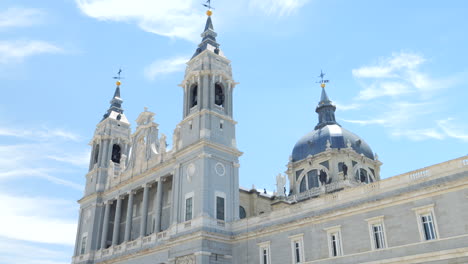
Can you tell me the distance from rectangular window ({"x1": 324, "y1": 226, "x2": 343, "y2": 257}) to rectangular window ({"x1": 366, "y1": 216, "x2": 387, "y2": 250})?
7.28 ft

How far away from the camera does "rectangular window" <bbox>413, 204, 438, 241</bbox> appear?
24.5 m

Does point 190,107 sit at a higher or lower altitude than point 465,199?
higher

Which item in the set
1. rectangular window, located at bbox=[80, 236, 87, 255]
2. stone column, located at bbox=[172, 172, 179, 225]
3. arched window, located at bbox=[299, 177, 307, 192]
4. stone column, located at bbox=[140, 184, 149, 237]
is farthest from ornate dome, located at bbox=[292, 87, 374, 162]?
rectangular window, located at bbox=[80, 236, 87, 255]

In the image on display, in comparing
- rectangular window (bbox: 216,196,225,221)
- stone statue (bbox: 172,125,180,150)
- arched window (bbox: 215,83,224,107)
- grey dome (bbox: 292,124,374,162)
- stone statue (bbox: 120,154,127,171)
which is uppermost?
grey dome (bbox: 292,124,374,162)

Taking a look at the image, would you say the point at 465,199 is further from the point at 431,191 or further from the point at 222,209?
the point at 222,209

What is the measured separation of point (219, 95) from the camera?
42.9 metres

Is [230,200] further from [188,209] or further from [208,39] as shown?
[208,39]

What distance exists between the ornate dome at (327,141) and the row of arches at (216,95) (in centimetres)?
2347

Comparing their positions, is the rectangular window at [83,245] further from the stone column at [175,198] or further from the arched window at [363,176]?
the arched window at [363,176]

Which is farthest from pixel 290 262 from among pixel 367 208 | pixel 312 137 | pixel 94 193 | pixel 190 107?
pixel 312 137

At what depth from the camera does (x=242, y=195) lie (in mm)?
50344

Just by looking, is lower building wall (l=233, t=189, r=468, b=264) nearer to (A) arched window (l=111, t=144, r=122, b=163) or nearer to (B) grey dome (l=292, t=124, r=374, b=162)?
(A) arched window (l=111, t=144, r=122, b=163)

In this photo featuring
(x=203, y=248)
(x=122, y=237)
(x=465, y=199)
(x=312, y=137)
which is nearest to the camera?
(x=465, y=199)

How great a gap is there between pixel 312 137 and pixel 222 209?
102 feet
